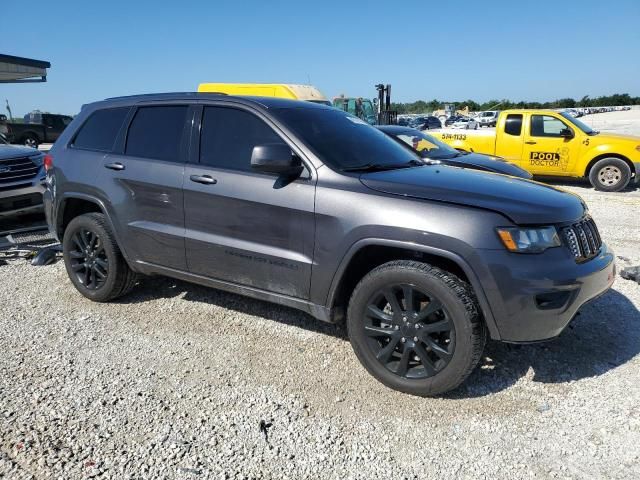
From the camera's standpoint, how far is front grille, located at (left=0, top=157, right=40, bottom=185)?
650 cm

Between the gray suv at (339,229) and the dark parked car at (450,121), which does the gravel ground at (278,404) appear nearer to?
the gray suv at (339,229)

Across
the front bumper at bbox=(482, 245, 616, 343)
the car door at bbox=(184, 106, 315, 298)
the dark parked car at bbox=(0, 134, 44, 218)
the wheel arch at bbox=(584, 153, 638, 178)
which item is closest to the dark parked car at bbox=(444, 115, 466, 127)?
the wheel arch at bbox=(584, 153, 638, 178)

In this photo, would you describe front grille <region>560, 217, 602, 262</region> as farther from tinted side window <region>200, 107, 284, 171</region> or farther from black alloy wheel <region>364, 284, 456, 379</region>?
tinted side window <region>200, 107, 284, 171</region>

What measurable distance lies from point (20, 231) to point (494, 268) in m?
6.26

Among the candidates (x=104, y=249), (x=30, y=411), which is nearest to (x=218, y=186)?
(x=104, y=249)

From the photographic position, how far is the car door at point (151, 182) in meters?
3.76

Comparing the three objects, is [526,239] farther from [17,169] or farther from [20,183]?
[17,169]

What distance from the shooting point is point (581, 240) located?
2.94 metres

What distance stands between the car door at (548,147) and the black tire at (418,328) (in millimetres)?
9471

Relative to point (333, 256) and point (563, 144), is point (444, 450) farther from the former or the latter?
point (563, 144)

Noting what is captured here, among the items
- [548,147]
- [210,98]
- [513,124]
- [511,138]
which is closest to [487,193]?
[210,98]

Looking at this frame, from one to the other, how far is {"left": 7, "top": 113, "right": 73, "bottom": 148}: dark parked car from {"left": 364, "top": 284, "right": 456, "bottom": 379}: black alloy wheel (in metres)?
26.3

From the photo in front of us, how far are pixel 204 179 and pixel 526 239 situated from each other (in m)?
2.18

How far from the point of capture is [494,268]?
8.74 ft
